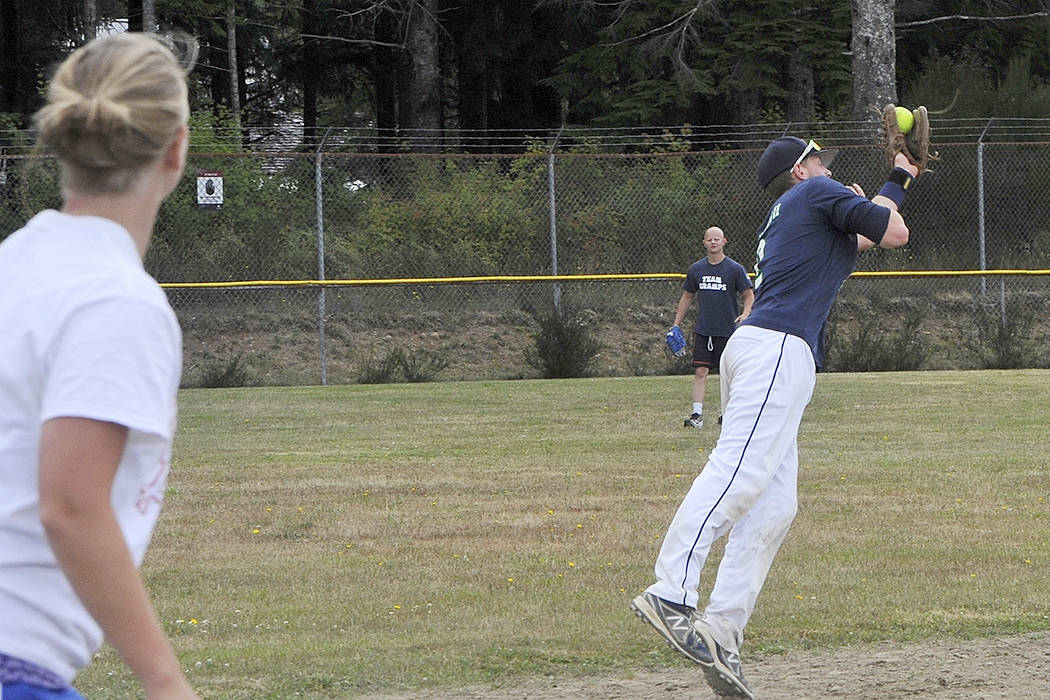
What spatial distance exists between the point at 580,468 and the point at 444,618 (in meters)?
4.96

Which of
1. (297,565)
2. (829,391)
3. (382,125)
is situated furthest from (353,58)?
(297,565)

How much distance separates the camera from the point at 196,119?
2638 cm

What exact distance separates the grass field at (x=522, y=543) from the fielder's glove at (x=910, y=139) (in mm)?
2005

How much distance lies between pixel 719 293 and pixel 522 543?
7451 mm

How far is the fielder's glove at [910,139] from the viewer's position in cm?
550

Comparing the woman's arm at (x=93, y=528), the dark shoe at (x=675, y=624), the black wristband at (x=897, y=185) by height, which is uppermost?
the black wristband at (x=897, y=185)

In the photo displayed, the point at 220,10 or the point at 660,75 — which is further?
the point at 220,10

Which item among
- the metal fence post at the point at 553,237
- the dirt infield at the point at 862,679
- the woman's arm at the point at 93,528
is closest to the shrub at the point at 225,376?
the metal fence post at the point at 553,237

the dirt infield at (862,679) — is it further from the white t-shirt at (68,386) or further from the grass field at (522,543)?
the white t-shirt at (68,386)

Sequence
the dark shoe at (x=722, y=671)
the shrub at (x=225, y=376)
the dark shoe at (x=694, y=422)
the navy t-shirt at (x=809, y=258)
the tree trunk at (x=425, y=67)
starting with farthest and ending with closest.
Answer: the tree trunk at (x=425, y=67)
the shrub at (x=225, y=376)
the dark shoe at (x=694, y=422)
the navy t-shirt at (x=809, y=258)
the dark shoe at (x=722, y=671)

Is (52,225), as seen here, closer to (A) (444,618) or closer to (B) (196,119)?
(A) (444,618)

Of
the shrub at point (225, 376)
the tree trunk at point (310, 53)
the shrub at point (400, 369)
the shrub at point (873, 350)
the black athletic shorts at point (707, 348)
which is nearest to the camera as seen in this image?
the black athletic shorts at point (707, 348)

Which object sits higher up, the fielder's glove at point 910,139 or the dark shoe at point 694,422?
the fielder's glove at point 910,139

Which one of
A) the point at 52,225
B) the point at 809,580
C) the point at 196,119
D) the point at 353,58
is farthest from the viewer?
the point at 353,58
